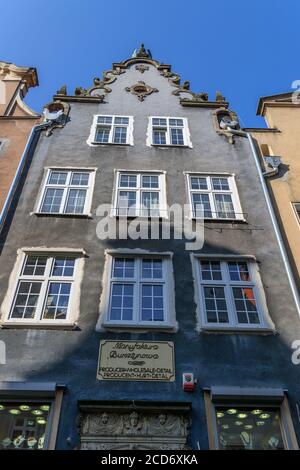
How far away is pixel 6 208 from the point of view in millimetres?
14195

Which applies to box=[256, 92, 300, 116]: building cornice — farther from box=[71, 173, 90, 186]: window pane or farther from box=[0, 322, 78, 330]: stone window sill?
box=[0, 322, 78, 330]: stone window sill

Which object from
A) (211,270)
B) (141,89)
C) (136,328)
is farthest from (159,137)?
(136,328)

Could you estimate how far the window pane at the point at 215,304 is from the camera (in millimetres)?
11562

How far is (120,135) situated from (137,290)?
869cm

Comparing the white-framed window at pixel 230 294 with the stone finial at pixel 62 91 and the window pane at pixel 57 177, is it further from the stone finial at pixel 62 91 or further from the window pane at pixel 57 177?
the stone finial at pixel 62 91

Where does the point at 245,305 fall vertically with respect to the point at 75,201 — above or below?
below

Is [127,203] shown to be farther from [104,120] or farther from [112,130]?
[104,120]

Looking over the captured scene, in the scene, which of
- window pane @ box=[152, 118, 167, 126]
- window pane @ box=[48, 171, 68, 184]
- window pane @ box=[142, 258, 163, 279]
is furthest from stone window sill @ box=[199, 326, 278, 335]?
window pane @ box=[152, 118, 167, 126]

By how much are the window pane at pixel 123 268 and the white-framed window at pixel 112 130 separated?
6.48 metres

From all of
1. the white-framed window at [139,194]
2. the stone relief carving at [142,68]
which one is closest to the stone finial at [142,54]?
the stone relief carving at [142,68]

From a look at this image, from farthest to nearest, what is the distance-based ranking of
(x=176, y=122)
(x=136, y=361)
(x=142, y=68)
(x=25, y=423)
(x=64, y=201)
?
(x=142, y=68) < (x=176, y=122) < (x=64, y=201) < (x=136, y=361) < (x=25, y=423)

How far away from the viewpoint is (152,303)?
11.9 m

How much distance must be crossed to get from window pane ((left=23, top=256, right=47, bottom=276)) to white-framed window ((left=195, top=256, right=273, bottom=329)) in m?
4.69
